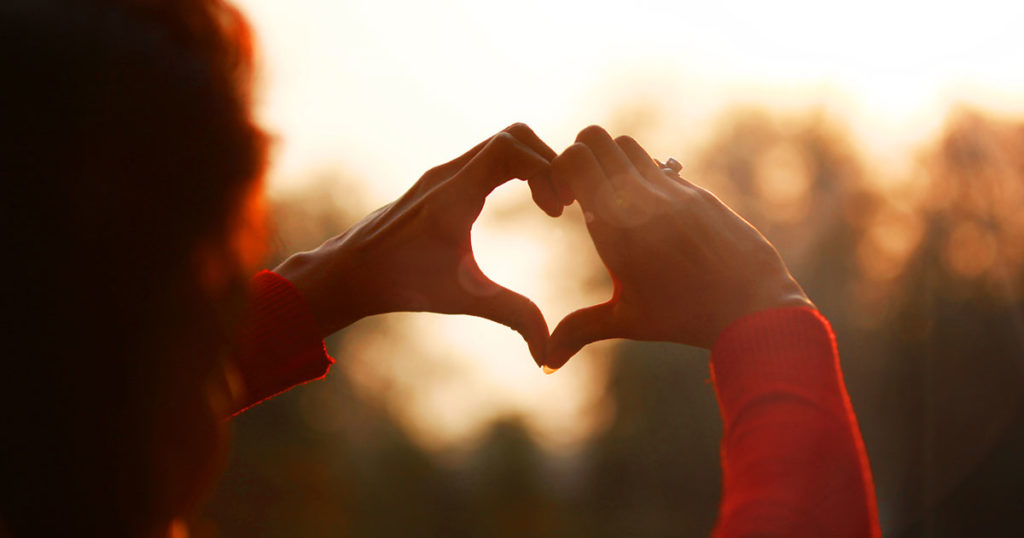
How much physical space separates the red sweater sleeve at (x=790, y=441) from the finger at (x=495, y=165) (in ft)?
3.23

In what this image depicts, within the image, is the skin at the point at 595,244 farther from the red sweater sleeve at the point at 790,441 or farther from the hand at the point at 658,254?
the red sweater sleeve at the point at 790,441

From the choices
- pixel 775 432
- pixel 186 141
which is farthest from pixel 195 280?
pixel 775 432

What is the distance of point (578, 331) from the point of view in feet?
8.38

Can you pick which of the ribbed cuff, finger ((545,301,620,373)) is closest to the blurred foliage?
finger ((545,301,620,373))

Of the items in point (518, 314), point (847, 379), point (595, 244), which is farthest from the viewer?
point (847, 379)

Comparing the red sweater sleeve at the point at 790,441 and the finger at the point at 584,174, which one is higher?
the finger at the point at 584,174

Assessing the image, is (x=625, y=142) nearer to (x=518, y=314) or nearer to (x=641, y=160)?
(x=641, y=160)

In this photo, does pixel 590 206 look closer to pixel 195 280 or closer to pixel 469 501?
pixel 195 280

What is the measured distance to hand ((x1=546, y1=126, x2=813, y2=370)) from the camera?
2078mm

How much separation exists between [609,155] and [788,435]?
1051 mm

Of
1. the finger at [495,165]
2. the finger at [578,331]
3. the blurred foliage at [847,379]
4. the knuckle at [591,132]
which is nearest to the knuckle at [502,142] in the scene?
the finger at [495,165]

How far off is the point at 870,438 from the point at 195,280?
1320 inches

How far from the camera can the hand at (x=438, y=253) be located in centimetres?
255

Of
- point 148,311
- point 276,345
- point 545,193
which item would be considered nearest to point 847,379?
point 545,193
